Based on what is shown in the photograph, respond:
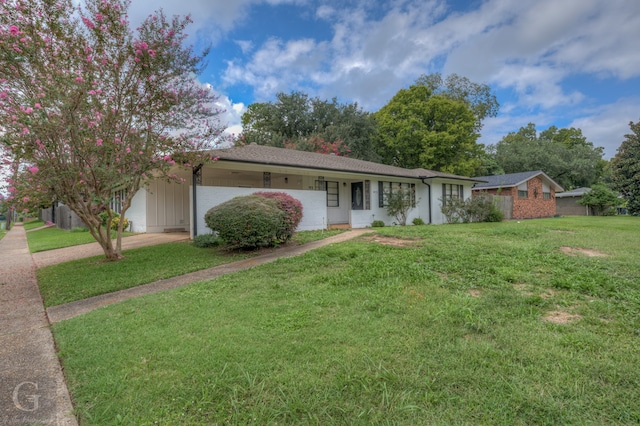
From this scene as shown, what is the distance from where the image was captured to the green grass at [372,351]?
2.21m

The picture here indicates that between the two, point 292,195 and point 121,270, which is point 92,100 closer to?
point 121,270

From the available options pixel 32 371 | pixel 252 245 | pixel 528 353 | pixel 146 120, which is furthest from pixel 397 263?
pixel 146 120

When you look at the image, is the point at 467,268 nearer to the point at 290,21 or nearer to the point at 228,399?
the point at 228,399

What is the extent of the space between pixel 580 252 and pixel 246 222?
746 centimetres

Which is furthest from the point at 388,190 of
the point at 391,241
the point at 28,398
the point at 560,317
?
the point at 28,398

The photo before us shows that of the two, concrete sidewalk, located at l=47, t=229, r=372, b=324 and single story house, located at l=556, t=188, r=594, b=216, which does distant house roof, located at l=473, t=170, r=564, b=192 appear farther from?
concrete sidewalk, located at l=47, t=229, r=372, b=324

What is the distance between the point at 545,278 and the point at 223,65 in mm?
10853

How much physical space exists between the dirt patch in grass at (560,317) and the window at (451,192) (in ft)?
49.7

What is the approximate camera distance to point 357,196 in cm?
1611

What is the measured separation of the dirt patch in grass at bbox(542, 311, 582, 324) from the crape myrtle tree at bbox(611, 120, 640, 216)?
23148 millimetres

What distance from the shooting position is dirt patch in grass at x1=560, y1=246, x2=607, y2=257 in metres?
6.60

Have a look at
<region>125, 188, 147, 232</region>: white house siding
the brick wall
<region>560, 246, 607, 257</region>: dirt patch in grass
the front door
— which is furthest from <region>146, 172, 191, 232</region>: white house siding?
the brick wall

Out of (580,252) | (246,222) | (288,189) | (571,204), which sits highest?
(288,189)

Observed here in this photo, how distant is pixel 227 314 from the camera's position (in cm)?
397
